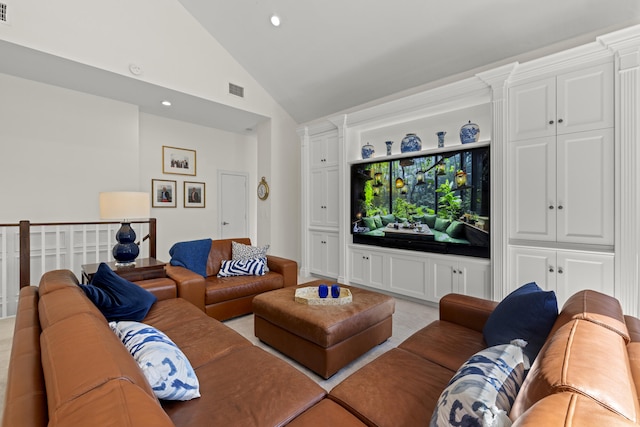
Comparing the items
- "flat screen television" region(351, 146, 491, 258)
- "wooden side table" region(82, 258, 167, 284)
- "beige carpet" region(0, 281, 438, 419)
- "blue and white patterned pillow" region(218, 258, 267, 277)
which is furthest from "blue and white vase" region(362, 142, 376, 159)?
"wooden side table" region(82, 258, 167, 284)

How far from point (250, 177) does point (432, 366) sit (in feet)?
18.0

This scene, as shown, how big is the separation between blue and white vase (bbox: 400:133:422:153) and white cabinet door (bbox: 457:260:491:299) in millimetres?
1479

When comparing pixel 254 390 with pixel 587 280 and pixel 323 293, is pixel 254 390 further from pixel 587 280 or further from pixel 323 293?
pixel 587 280

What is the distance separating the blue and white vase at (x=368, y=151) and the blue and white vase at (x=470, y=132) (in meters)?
1.23

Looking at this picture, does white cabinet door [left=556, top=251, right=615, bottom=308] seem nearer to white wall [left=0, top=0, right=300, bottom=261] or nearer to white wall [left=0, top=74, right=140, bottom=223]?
white wall [left=0, top=0, right=300, bottom=261]

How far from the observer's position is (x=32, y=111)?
372 centimetres

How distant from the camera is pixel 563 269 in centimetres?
261

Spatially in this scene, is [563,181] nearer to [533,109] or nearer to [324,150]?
[533,109]

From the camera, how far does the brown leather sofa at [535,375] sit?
1.90ft

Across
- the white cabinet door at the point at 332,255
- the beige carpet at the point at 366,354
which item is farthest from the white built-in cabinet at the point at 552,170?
the white cabinet door at the point at 332,255

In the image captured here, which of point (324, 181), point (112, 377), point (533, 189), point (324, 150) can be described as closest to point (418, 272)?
point (533, 189)

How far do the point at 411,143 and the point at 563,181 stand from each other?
1.60m

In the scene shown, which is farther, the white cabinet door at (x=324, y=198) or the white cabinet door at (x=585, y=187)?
the white cabinet door at (x=324, y=198)

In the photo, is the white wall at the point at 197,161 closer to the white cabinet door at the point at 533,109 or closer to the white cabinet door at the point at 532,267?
the white cabinet door at the point at 533,109
